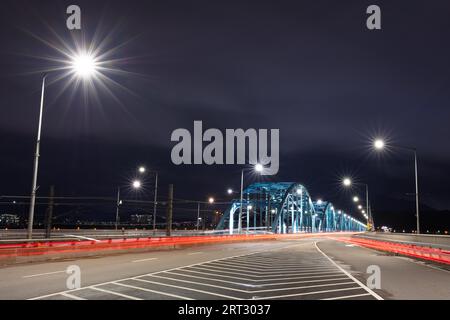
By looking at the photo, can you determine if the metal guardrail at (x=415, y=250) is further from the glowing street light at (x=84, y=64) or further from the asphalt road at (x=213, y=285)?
the glowing street light at (x=84, y=64)

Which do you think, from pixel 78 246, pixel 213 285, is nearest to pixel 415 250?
pixel 213 285

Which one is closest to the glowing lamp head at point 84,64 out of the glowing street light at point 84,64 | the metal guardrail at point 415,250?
the glowing street light at point 84,64

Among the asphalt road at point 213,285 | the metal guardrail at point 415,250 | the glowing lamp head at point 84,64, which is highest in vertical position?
the glowing lamp head at point 84,64

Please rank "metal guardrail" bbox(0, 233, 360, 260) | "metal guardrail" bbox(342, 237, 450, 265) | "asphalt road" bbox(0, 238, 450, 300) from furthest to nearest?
"metal guardrail" bbox(342, 237, 450, 265) < "metal guardrail" bbox(0, 233, 360, 260) < "asphalt road" bbox(0, 238, 450, 300)

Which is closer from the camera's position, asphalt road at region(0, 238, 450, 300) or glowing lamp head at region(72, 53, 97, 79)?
asphalt road at region(0, 238, 450, 300)

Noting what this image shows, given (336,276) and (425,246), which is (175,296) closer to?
(336,276)

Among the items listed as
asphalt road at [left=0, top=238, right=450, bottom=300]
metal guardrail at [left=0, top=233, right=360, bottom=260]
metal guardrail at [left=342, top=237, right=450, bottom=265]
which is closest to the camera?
asphalt road at [left=0, top=238, right=450, bottom=300]

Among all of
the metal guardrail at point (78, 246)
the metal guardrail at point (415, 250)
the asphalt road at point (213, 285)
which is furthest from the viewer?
the metal guardrail at point (415, 250)

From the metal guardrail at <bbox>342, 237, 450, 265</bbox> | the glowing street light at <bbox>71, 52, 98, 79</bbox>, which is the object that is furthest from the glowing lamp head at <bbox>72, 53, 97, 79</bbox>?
the metal guardrail at <bbox>342, 237, 450, 265</bbox>

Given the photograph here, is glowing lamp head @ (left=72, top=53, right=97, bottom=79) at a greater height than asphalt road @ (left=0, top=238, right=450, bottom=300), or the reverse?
glowing lamp head @ (left=72, top=53, right=97, bottom=79)

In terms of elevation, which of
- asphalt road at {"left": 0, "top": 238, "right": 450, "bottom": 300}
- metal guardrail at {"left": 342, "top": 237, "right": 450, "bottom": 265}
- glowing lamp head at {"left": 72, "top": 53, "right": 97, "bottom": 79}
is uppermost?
glowing lamp head at {"left": 72, "top": 53, "right": 97, "bottom": 79}

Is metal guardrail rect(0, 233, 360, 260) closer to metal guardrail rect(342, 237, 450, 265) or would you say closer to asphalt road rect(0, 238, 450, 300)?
asphalt road rect(0, 238, 450, 300)

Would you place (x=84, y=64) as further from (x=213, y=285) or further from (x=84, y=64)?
(x=213, y=285)
